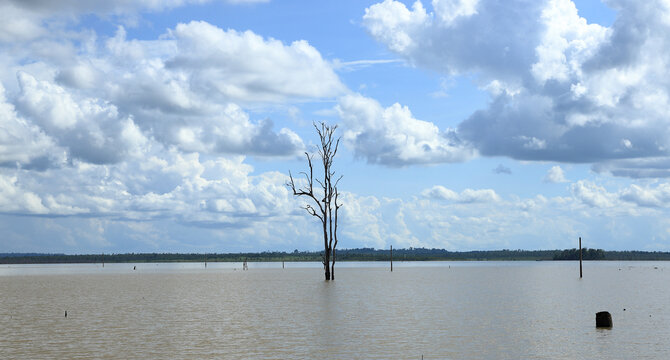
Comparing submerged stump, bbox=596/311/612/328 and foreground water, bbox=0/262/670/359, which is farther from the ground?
submerged stump, bbox=596/311/612/328

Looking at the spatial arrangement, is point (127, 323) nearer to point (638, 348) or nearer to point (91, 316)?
point (91, 316)

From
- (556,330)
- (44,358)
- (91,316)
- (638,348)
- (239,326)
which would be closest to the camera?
(44,358)

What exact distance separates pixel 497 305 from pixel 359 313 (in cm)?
1180

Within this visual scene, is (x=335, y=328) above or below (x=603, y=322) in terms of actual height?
below

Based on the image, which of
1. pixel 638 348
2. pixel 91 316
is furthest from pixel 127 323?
pixel 638 348

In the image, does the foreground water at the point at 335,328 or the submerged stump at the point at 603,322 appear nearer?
the foreground water at the point at 335,328

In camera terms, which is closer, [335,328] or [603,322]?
[603,322]

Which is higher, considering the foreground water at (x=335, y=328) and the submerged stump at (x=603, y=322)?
the submerged stump at (x=603, y=322)

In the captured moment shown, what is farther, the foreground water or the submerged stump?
the submerged stump

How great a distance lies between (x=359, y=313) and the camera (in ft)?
145

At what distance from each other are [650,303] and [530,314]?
1446 cm

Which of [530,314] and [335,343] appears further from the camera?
[530,314]

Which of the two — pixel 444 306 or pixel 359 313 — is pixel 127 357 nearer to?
pixel 359 313

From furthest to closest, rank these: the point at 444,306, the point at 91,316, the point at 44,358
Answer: the point at 444,306
the point at 91,316
the point at 44,358
